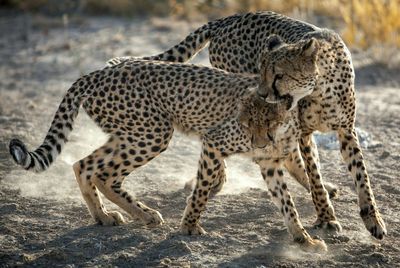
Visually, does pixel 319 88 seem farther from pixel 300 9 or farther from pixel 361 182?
pixel 300 9

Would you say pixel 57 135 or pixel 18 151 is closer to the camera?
pixel 18 151

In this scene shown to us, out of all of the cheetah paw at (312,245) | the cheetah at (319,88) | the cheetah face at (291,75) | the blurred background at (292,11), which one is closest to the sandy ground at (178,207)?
the cheetah paw at (312,245)

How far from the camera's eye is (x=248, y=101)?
17.9 ft

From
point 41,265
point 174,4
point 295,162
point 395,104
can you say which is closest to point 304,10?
point 174,4

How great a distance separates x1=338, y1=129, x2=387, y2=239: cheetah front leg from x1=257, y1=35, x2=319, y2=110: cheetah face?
0.62 metres

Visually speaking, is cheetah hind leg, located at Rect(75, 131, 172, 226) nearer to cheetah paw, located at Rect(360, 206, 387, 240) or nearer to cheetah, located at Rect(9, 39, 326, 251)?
cheetah, located at Rect(9, 39, 326, 251)

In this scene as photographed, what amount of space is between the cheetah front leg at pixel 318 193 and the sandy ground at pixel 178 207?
0.11 metres

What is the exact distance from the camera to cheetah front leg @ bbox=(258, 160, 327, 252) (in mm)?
5457

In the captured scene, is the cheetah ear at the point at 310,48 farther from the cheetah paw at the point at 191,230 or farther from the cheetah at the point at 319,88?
the cheetah paw at the point at 191,230

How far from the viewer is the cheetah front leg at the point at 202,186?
18.5 ft

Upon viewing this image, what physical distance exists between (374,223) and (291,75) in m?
1.15

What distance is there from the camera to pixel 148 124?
5855 mm

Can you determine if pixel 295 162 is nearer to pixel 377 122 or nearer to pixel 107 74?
pixel 107 74

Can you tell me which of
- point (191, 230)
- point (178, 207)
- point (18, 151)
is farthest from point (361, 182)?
point (18, 151)
